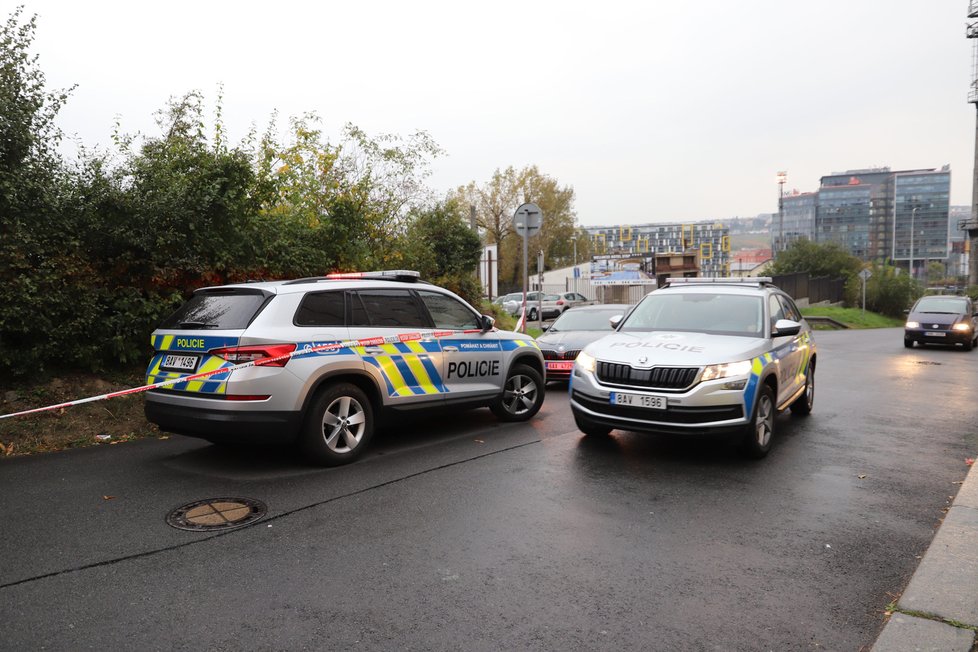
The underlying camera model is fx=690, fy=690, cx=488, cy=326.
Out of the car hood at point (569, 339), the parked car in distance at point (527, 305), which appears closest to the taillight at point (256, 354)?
the car hood at point (569, 339)

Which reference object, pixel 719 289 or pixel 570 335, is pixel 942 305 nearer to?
pixel 570 335

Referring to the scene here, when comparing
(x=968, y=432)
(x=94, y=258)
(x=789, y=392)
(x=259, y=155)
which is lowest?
(x=968, y=432)

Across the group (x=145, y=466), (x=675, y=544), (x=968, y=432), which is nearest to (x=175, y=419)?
(x=145, y=466)

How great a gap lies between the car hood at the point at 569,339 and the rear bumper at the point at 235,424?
6.14m

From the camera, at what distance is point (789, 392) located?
7.73 meters

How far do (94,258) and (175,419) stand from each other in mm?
3557

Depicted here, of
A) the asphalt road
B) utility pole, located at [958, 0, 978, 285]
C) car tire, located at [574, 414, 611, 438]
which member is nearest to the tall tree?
car tire, located at [574, 414, 611, 438]

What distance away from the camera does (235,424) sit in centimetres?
554

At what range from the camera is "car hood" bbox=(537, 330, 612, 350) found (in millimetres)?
11196

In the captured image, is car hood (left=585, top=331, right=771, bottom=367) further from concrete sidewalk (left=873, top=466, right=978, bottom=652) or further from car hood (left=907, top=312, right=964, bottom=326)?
car hood (left=907, top=312, right=964, bottom=326)

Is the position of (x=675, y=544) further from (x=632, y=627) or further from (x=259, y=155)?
(x=259, y=155)

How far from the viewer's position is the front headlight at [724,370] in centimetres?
614

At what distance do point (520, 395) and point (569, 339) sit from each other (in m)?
3.19

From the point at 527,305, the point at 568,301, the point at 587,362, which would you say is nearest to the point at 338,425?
the point at 587,362
